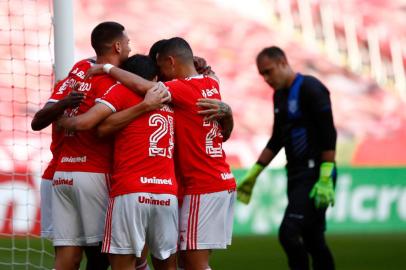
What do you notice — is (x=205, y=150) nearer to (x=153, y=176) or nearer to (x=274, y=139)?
(x=153, y=176)

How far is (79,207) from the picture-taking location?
6.29 m

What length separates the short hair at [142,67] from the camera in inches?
245

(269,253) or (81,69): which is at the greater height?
(81,69)

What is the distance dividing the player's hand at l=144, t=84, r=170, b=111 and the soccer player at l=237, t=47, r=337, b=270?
2.22 m

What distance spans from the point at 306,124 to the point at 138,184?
247 cm

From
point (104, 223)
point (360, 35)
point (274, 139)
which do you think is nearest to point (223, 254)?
point (274, 139)

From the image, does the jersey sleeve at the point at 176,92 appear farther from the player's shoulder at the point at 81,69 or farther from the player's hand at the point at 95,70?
the player's shoulder at the point at 81,69

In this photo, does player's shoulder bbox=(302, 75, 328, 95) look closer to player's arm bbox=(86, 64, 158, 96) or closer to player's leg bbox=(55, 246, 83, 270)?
player's arm bbox=(86, 64, 158, 96)

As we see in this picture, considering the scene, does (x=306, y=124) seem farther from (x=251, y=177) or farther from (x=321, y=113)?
(x=251, y=177)

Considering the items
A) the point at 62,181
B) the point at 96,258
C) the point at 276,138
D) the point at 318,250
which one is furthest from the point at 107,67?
the point at 318,250

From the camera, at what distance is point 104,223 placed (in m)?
6.33

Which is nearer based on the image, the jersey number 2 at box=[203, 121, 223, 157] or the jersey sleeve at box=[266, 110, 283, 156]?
the jersey number 2 at box=[203, 121, 223, 157]

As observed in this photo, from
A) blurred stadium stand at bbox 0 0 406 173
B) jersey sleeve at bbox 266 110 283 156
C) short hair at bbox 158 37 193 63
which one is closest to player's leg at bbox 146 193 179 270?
short hair at bbox 158 37 193 63

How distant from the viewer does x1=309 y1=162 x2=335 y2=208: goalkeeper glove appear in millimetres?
7777
